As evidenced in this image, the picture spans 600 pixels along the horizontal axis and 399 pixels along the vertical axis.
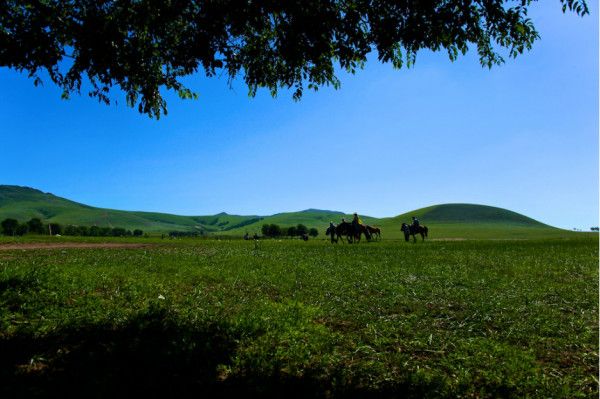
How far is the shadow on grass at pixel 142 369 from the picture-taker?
6.80 meters

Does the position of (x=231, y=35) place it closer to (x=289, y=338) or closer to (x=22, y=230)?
(x=289, y=338)

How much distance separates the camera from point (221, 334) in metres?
9.35

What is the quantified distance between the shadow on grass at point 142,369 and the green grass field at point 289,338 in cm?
3

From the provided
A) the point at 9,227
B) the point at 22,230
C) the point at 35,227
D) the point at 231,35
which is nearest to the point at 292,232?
the point at 35,227

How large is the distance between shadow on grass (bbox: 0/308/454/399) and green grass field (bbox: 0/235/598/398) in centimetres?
3

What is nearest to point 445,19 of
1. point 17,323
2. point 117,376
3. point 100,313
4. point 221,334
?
point 221,334

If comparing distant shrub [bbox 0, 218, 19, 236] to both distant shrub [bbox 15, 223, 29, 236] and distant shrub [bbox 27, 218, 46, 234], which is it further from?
distant shrub [bbox 27, 218, 46, 234]

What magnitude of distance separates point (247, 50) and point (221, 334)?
9728 millimetres

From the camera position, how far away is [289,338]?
9.16 m

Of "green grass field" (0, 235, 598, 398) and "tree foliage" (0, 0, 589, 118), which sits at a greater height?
"tree foliage" (0, 0, 589, 118)

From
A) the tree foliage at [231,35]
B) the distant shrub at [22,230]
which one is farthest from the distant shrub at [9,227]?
the tree foliage at [231,35]

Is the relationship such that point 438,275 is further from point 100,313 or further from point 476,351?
point 100,313

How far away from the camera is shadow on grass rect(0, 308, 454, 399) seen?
6805 millimetres

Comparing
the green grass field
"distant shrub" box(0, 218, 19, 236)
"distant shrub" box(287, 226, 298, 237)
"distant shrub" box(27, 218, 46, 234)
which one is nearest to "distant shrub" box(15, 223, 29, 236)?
"distant shrub" box(0, 218, 19, 236)
